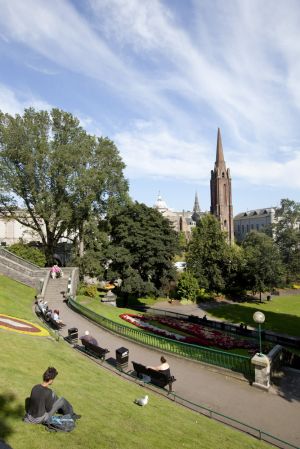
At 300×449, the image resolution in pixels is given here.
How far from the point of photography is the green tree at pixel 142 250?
35.5m

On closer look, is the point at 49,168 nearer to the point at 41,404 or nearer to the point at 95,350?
the point at 95,350

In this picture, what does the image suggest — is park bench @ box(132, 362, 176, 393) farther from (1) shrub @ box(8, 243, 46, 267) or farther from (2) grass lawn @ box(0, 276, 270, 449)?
(1) shrub @ box(8, 243, 46, 267)

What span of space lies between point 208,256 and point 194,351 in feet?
124

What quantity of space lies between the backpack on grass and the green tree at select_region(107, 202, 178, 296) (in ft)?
86.6

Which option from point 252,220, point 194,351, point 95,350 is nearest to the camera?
point 95,350

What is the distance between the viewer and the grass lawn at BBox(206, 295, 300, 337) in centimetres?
3628

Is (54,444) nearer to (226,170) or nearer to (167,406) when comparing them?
(167,406)

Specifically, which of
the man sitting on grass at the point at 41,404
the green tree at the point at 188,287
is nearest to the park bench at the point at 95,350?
the man sitting on grass at the point at 41,404

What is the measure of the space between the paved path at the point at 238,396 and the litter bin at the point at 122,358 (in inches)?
71.9

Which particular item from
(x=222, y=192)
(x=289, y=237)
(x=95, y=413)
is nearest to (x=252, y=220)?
(x=222, y=192)

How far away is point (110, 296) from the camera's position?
32.3 meters

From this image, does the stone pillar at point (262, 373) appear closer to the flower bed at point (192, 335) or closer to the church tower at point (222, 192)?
the flower bed at point (192, 335)

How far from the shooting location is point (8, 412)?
8.09 metres

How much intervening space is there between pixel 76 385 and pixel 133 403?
1973mm
